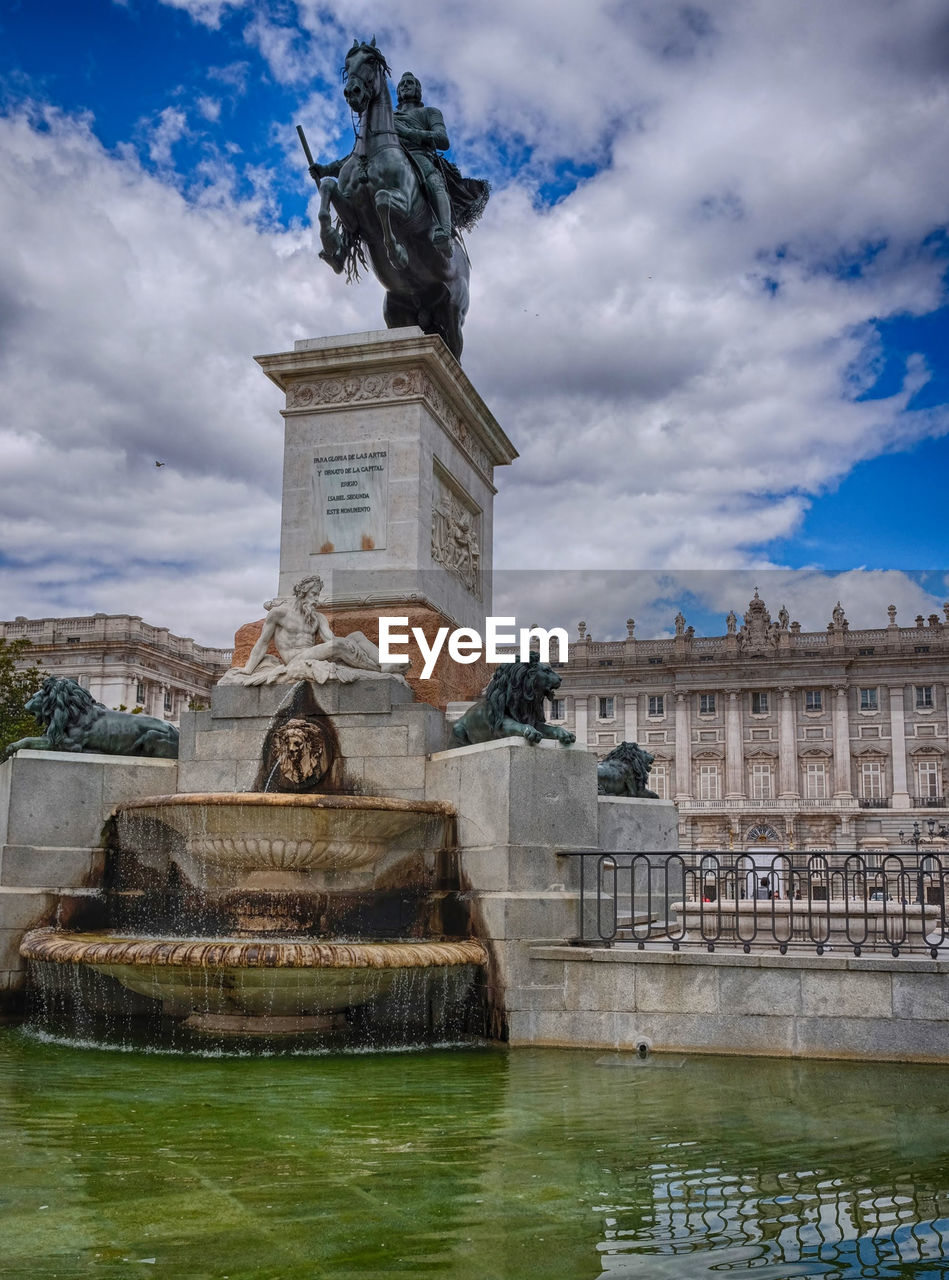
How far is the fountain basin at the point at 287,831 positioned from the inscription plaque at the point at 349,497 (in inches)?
134

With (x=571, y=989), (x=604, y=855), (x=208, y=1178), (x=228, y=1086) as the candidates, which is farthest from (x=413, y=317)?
(x=208, y=1178)

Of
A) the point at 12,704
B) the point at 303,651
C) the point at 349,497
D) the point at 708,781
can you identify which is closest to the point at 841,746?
the point at 708,781

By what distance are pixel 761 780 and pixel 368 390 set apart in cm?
8492

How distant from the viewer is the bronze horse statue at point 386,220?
41.6 ft

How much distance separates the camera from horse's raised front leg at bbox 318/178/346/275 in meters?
13.1

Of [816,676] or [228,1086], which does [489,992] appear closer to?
[228,1086]

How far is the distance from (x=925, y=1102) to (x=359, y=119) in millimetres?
10994

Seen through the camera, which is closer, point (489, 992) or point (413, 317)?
point (489, 992)

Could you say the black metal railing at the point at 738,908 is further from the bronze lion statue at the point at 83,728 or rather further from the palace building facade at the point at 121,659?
the palace building facade at the point at 121,659

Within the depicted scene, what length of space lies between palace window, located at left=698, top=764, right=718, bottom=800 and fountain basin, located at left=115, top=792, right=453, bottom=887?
86.5 m

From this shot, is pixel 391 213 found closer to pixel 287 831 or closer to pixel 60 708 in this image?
pixel 60 708

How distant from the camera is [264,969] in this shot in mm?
7855

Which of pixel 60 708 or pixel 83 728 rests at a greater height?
pixel 60 708

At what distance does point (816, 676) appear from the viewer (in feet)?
305
